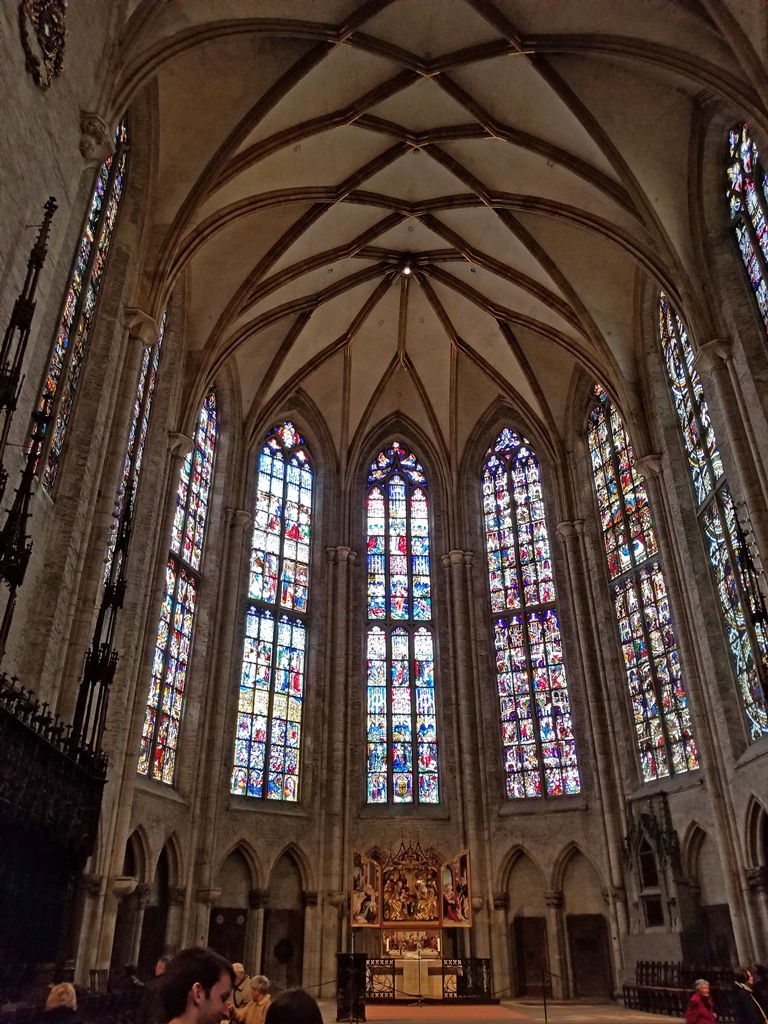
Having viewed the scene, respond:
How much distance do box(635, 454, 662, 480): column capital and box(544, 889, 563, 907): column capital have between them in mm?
9525

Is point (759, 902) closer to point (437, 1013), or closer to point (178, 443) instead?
point (437, 1013)

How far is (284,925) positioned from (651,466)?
42.9ft

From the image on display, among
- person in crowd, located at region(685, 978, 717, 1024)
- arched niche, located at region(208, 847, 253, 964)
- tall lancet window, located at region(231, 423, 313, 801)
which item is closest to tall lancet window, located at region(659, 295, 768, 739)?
person in crowd, located at region(685, 978, 717, 1024)

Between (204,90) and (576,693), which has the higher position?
(204,90)

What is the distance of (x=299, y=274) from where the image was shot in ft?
67.5

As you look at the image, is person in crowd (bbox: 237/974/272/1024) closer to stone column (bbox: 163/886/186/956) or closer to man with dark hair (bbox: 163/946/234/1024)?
man with dark hair (bbox: 163/946/234/1024)

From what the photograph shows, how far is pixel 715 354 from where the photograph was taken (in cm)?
1477

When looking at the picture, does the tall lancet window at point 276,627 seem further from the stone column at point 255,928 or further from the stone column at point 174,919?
the stone column at point 174,919

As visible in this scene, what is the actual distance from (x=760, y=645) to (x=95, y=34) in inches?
544

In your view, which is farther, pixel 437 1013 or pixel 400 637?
pixel 400 637

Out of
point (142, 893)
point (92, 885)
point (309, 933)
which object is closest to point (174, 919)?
point (142, 893)

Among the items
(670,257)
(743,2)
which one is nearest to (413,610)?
(670,257)

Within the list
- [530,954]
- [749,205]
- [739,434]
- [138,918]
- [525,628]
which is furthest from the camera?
[525,628]

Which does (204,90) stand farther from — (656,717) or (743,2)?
Result: (656,717)
